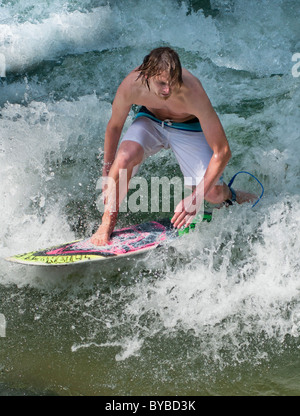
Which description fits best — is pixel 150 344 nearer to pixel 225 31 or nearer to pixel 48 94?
pixel 48 94

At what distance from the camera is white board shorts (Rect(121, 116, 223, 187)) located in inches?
140

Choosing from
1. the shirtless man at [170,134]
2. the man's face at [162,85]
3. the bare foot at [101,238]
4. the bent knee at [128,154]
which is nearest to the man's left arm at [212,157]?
the shirtless man at [170,134]

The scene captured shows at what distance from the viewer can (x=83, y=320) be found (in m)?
3.17

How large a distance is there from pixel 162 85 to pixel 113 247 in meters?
1.17

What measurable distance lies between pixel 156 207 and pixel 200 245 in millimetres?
782

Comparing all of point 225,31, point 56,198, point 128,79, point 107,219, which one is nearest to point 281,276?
point 107,219

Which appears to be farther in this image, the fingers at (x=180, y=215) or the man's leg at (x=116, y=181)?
the man's leg at (x=116, y=181)

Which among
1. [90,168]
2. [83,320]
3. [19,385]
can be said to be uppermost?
[90,168]

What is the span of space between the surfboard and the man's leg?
73mm

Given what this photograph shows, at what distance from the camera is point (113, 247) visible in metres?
3.54

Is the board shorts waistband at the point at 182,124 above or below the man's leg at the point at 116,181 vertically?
above

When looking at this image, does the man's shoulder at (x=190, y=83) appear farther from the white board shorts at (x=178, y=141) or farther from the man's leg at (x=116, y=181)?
the man's leg at (x=116, y=181)

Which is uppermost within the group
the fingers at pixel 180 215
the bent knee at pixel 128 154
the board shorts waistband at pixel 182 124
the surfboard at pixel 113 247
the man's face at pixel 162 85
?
the man's face at pixel 162 85

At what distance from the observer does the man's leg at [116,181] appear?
3477mm
